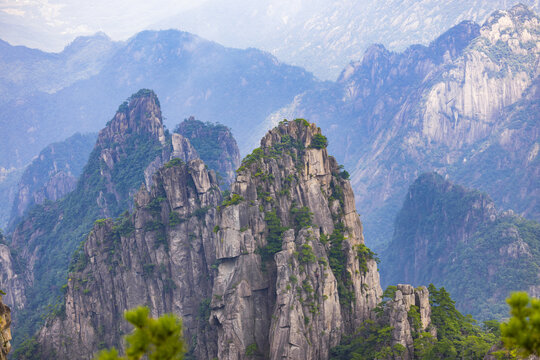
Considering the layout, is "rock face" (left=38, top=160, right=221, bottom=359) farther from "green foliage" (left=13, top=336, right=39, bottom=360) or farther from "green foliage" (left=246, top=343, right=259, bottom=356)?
→ "green foliage" (left=246, top=343, right=259, bottom=356)

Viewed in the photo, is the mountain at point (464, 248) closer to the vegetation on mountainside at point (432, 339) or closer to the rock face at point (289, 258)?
the vegetation on mountainside at point (432, 339)

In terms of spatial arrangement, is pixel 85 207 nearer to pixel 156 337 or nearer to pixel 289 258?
pixel 289 258

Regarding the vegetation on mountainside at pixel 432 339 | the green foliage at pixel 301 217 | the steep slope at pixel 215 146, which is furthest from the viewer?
the steep slope at pixel 215 146

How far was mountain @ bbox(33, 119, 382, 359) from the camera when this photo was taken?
57.5m

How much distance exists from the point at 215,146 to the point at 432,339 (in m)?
105

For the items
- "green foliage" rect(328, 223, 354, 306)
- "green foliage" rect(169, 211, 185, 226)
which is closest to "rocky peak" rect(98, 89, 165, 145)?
"green foliage" rect(169, 211, 185, 226)

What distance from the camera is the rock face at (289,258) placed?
2228 inches

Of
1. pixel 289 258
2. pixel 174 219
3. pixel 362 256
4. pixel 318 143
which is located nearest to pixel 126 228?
pixel 174 219

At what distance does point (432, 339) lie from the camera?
52375 mm

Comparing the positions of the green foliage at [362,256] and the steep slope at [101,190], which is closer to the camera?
the green foliage at [362,256]

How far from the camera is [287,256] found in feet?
189

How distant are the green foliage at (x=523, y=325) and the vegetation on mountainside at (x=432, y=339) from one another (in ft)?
115

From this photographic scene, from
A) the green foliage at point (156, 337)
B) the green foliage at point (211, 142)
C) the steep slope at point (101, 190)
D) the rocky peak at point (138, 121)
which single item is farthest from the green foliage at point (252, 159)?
the green foliage at point (211, 142)

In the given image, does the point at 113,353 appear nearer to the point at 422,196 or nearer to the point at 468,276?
the point at 468,276
